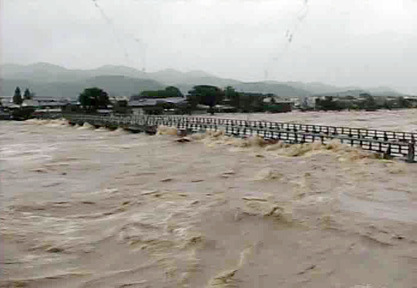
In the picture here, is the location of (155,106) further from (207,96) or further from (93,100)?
(93,100)

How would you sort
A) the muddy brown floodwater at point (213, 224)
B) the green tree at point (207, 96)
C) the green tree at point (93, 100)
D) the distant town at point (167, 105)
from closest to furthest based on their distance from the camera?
the muddy brown floodwater at point (213, 224)
the green tree at point (93, 100)
the distant town at point (167, 105)
the green tree at point (207, 96)

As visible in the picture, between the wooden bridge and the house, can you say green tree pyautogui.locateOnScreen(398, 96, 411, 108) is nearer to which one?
the house

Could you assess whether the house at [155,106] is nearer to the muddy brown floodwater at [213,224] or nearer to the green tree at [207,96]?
the green tree at [207,96]

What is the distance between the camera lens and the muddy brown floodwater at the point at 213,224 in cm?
900

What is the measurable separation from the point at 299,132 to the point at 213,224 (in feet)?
62.8

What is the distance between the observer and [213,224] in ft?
39.3

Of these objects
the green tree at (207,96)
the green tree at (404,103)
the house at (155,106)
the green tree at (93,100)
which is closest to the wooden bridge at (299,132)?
the green tree at (93,100)

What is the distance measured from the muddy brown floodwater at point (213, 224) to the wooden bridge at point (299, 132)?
4.32 ft

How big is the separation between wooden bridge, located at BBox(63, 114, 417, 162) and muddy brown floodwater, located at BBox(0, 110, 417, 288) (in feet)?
4.32

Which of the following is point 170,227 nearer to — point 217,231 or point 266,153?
point 217,231

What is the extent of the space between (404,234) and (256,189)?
6075 millimetres

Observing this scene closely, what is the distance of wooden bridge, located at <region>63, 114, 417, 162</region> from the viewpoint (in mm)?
→ 23500

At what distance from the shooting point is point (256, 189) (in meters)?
16.8

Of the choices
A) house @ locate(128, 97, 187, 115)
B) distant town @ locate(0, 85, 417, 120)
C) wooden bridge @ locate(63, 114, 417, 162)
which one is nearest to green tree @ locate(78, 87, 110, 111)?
distant town @ locate(0, 85, 417, 120)
